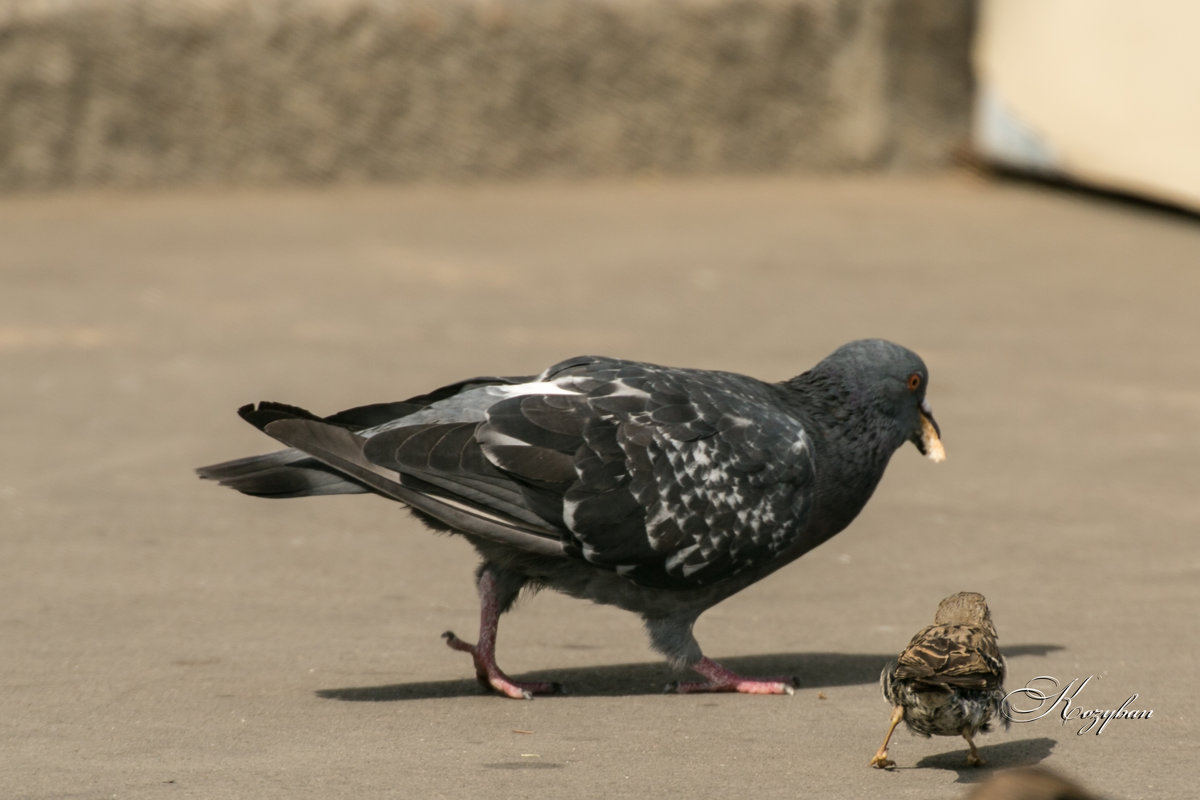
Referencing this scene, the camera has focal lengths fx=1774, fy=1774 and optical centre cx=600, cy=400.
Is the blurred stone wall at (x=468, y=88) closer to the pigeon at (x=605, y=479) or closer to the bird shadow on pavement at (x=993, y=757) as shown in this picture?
the pigeon at (x=605, y=479)

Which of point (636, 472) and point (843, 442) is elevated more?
point (843, 442)

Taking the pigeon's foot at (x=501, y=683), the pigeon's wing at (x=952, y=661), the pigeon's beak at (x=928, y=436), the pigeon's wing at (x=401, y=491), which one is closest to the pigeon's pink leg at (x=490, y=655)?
the pigeon's foot at (x=501, y=683)

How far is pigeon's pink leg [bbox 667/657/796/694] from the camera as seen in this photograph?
17.1 feet

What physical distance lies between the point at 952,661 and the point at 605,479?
1274 millimetres

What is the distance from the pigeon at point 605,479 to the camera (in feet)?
16.9

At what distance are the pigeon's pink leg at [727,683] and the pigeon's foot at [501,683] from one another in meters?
0.40

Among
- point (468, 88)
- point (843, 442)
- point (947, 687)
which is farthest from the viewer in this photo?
point (468, 88)

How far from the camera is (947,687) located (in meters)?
4.27

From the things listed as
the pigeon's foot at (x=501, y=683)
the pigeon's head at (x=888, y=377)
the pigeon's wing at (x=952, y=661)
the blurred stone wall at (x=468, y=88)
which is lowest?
the pigeon's foot at (x=501, y=683)

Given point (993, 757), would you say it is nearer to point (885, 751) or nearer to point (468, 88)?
point (885, 751)

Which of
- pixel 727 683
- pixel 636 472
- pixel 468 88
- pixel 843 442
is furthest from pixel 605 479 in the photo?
pixel 468 88

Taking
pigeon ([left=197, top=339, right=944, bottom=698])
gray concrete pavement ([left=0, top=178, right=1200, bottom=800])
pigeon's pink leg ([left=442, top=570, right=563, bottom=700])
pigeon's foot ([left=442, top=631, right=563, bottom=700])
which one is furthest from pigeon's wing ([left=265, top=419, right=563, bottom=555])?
gray concrete pavement ([left=0, top=178, right=1200, bottom=800])

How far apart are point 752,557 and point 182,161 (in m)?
8.01

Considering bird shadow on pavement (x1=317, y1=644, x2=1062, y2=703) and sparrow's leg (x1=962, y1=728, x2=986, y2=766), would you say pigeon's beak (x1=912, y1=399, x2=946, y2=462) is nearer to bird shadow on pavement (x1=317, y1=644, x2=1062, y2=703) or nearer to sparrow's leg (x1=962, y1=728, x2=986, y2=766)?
bird shadow on pavement (x1=317, y1=644, x2=1062, y2=703)
